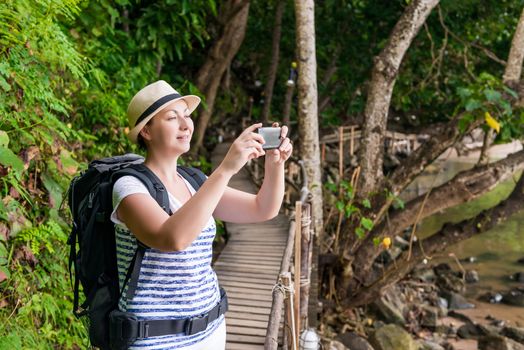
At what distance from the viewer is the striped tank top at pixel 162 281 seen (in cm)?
168

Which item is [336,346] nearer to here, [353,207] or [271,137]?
[353,207]

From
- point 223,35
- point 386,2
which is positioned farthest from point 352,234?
point 386,2

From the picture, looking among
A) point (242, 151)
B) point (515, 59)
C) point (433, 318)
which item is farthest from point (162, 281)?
point (433, 318)

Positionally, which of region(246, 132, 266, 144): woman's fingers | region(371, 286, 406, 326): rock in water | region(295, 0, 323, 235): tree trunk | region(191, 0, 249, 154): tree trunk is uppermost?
region(191, 0, 249, 154): tree trunk

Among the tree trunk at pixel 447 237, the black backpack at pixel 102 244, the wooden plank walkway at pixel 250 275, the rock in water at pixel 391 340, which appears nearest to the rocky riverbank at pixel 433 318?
the rock in water at pixel 391 340

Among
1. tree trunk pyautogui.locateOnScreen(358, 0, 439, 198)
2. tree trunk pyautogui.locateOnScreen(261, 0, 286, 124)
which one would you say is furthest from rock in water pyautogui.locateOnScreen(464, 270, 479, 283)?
tree trunk pyautogui.locateOnScreen(261, 0, 286, 124)

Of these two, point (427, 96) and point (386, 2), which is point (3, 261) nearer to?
point (386, 2)

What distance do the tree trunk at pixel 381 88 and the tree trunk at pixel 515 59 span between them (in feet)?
3.93

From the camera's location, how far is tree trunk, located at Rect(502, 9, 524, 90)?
7.23m

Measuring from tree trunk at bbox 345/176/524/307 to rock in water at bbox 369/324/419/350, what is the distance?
867mm

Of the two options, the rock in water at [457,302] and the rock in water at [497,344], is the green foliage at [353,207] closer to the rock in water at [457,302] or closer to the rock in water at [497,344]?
the rock in water at [497,344]

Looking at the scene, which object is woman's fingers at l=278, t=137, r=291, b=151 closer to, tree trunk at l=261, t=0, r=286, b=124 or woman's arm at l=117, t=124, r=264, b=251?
woman's arm at l=117, t=124, r=264, b=251

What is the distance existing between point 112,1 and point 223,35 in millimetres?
2658

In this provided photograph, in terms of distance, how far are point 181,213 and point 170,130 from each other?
1.26 ft
